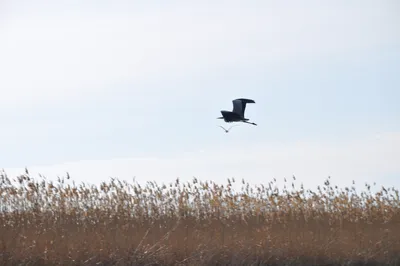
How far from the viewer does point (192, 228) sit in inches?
371

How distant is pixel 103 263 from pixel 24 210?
1.79 metres

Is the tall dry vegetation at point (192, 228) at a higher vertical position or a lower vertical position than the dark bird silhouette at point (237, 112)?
lower

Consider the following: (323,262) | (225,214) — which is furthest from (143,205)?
(323,262)

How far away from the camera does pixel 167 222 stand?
9609 mm

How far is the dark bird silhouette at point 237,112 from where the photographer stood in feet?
34.4

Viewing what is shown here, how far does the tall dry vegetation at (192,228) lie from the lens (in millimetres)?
8266

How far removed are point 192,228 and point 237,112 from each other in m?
2.38

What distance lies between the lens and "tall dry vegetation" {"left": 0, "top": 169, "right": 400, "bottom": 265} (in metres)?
8.27

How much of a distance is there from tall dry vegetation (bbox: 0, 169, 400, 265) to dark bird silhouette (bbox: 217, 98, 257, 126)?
3.60 feet

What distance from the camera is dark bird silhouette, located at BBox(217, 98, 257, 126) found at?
413 inches

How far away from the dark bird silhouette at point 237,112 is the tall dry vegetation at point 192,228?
110 centimetres

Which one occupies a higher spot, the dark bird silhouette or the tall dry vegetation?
the dark bird silhouette

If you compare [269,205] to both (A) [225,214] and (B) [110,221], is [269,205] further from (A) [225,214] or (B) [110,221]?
(B) [110,221]

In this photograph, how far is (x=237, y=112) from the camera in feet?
35.8
